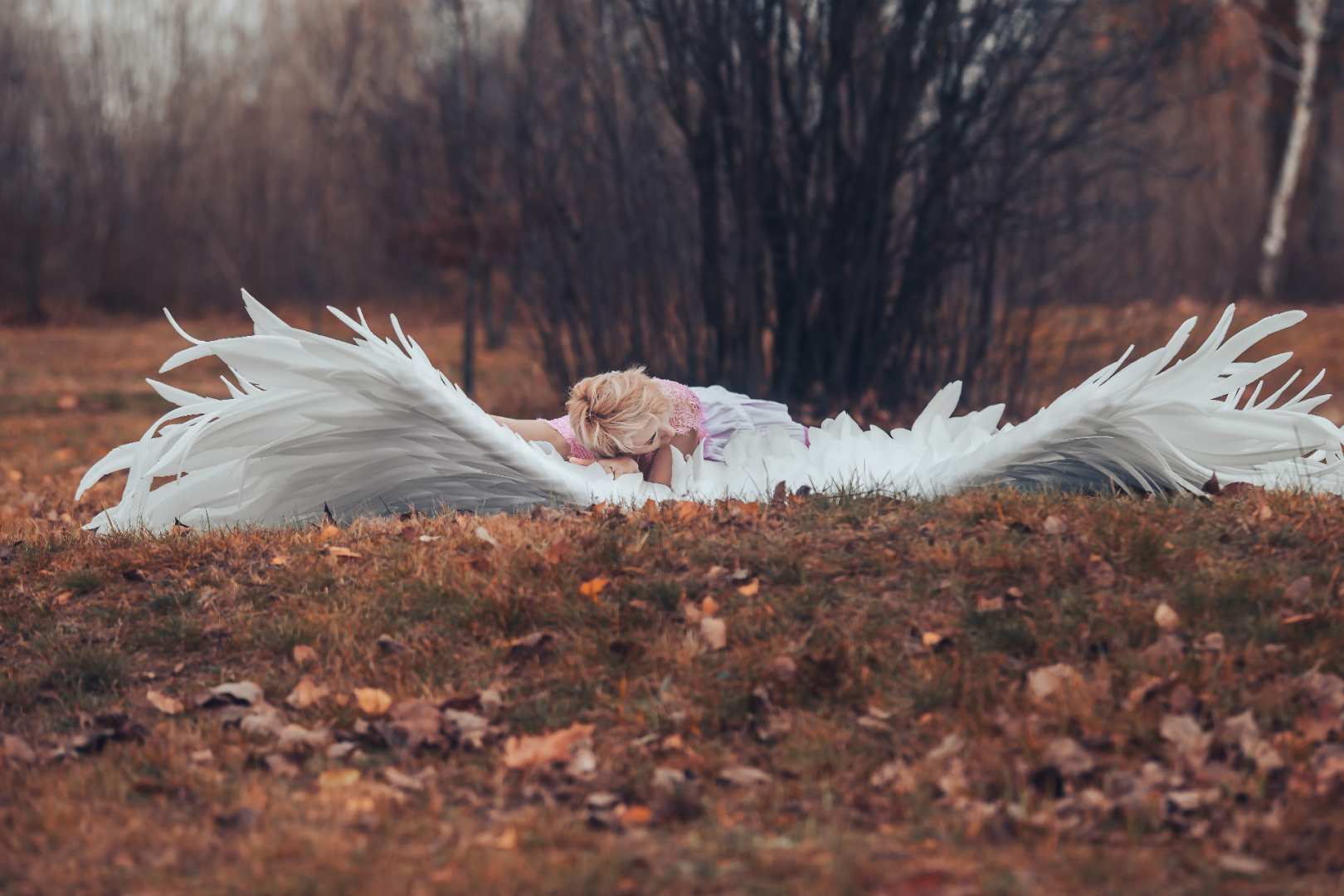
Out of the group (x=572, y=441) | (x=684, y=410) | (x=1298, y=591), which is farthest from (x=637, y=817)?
(x=684, y=410)

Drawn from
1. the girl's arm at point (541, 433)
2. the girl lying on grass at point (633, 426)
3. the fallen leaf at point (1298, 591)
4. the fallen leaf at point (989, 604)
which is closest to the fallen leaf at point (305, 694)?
the girl lying on grass at point (633, 426)

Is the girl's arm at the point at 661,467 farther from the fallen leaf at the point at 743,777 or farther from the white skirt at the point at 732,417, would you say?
the fallen leaf at the point at 743,777

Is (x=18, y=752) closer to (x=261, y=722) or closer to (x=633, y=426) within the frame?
(x=261, y=722)

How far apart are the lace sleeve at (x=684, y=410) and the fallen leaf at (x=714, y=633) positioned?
2.16 m

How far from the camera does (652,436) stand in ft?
17.7

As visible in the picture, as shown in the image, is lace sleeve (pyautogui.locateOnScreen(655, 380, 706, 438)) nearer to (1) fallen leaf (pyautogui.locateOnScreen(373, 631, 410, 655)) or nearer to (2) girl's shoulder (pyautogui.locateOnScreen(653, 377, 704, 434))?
(2) girl's shoulder (pyautogui.locateOnScreen(653, 377, 704, 434))

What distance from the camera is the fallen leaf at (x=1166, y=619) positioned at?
3.48 meters

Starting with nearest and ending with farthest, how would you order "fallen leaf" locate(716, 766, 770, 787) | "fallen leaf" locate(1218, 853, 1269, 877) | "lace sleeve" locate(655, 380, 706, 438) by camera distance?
"fallen leaf" locate(1218, 853, 1269, 877), "fallen leaf" locate(716, 766, 770, 787), "lace sleeve" locate(655, 380, 706, 438)

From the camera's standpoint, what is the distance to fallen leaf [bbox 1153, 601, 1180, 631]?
11.4ft

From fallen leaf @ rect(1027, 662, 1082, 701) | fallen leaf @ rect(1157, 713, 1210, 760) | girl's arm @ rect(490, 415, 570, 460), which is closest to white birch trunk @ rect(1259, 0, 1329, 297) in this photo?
girl's arm @ rect(490, 415, 570, 460)

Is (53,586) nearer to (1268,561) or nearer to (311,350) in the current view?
(311,350)

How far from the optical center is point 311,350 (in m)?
4.46

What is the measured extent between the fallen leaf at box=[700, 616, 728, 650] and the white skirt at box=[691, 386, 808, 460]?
219cm

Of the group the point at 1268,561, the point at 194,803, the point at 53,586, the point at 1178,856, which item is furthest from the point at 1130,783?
the point at 53,586
